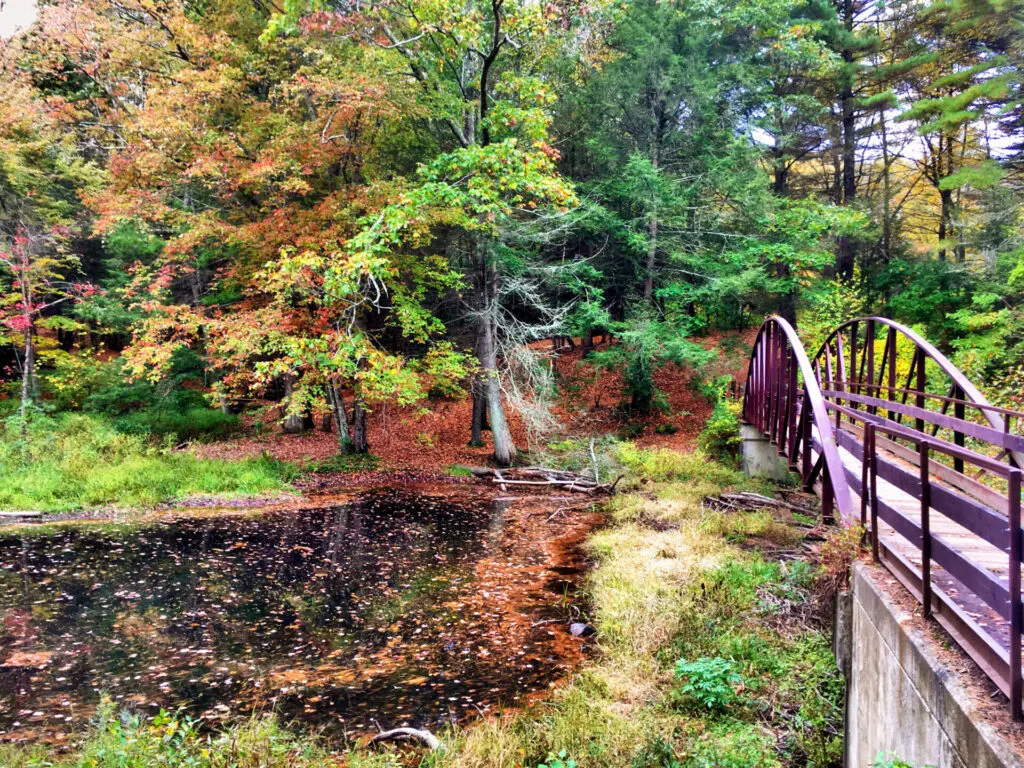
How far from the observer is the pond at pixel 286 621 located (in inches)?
227

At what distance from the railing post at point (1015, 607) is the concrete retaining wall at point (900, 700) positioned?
0.45 ft

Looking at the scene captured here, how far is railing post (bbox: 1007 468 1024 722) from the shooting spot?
240 centimetres

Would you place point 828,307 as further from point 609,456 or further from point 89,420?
point 89,420

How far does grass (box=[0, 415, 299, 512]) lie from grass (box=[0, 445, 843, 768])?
31.0 feet

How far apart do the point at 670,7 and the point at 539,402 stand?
13330mm

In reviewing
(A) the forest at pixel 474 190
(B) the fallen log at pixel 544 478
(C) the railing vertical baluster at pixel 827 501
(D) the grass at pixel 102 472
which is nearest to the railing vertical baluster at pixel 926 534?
(C) the railing vertical baluster at pixel 827 501

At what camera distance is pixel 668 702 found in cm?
→ 544

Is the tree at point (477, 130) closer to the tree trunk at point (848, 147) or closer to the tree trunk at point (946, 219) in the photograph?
the tree trunk at point (848, 147)

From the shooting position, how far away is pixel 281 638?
7160mm

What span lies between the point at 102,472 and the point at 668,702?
13.4 meters

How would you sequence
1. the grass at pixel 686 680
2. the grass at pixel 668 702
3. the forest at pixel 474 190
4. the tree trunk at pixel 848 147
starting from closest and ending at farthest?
the grass at pixel 668 702, the grass at pixel 686 680, the forest at pixel 474 190, the tree trunk at pixel 848 147

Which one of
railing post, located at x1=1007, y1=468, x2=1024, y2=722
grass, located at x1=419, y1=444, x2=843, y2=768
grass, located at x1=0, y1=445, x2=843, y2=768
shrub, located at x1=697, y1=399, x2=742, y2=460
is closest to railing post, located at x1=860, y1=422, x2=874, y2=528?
grass, located at x1=0, y1=445, x2=843, y2=768

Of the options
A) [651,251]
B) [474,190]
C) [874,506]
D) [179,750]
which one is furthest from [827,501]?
[651,251]

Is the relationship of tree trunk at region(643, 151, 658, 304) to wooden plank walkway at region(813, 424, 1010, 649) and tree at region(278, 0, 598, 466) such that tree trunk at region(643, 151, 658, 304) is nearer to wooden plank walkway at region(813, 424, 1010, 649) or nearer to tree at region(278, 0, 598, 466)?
tree at region(278, 0, 598, 466)
